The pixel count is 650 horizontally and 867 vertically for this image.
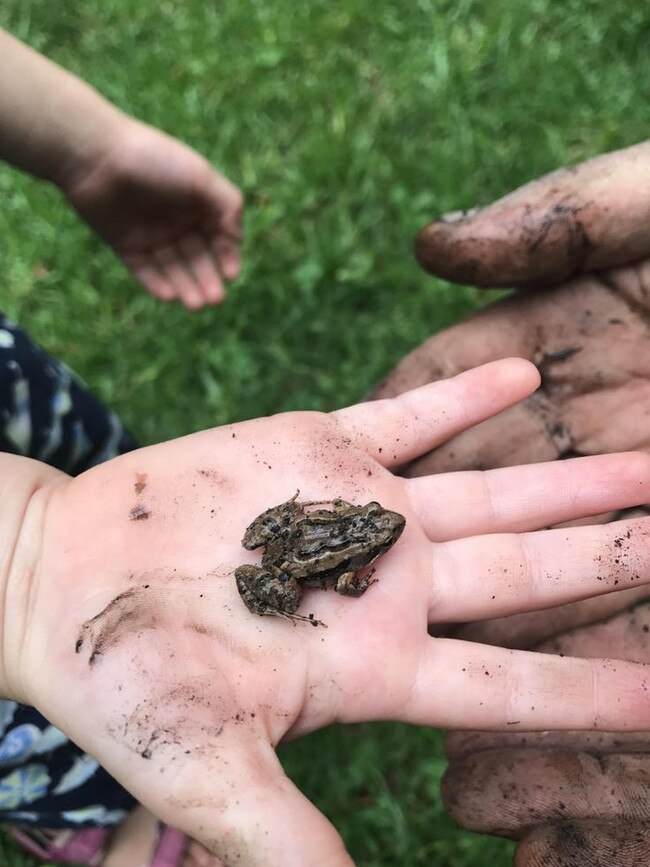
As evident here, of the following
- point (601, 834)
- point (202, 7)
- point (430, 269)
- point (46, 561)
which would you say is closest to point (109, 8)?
point (202, 7)

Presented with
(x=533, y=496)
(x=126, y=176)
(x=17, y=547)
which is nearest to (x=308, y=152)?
(x=126, y=176)

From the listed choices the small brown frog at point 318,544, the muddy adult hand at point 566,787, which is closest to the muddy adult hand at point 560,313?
the small brown frog at point 318,544

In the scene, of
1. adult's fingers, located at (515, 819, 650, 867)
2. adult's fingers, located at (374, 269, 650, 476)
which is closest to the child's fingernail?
adult's fingers, located at (374, 269, 650, 476)

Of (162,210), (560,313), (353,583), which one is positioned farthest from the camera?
(162,210)

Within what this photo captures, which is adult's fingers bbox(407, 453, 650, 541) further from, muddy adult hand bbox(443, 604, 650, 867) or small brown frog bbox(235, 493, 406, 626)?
muddy adult hand bbox(443, 604, 650, 867)

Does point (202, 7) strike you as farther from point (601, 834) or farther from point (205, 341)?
point (601, 834)

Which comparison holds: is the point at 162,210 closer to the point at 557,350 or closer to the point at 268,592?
the point at 557,350

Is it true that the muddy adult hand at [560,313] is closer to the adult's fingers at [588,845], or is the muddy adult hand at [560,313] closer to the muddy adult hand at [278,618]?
the muddy adult hand at [278,618]
